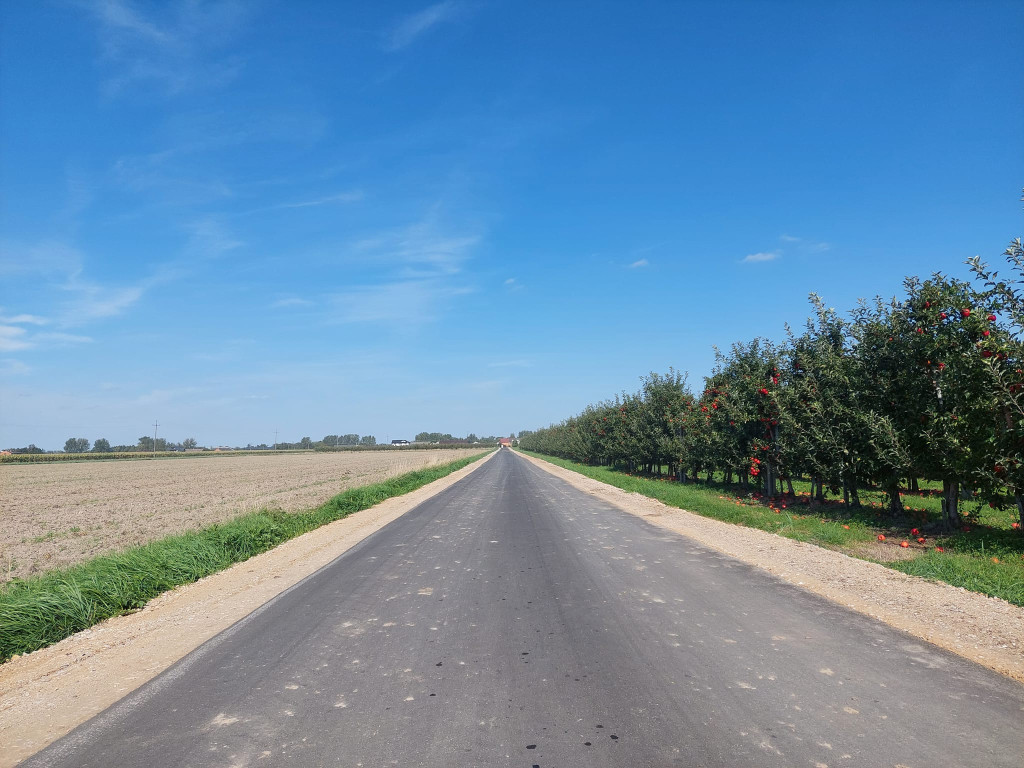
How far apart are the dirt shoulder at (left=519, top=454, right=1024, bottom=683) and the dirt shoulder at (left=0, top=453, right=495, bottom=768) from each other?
7.35 meters

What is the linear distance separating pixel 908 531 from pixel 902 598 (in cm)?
545

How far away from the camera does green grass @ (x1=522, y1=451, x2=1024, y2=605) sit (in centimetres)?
751

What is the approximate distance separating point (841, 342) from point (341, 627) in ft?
48.3

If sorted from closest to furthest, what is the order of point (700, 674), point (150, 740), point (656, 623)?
point (150, 740), point (700, 674), point (656, 623)

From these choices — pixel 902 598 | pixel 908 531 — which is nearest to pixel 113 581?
pixel 902 598

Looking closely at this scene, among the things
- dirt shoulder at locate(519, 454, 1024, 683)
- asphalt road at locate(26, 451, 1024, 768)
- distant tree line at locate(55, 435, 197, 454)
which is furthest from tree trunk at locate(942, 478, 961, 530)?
distant tree line at locate(55, 435, 197, 454)

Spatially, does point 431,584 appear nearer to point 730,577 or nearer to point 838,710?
point 730,577

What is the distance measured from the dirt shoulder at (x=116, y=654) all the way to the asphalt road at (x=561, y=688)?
1.00 ft

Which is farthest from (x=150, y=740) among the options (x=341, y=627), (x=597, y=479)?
(x=597, y=479)

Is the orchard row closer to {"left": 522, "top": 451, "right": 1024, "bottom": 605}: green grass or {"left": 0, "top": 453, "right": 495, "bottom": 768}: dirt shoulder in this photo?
{"left": 522, "top": 451, "right": 1024, "bottom": 605}: green grass

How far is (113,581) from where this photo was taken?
7.73 meters

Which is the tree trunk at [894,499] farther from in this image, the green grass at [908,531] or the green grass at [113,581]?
the green grass at [113,581]

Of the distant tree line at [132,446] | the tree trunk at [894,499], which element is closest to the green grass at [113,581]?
the tree trunk at [894,499]

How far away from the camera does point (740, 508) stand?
1529cm
